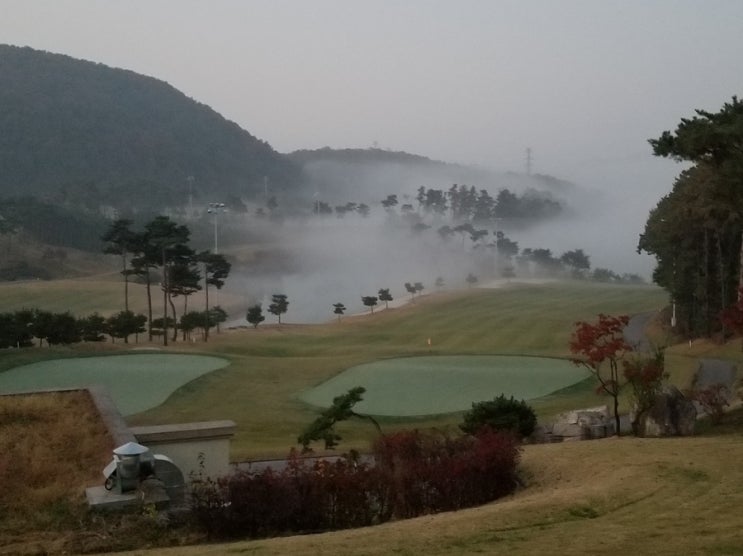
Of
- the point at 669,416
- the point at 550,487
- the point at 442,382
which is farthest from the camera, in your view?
the point at 442,382

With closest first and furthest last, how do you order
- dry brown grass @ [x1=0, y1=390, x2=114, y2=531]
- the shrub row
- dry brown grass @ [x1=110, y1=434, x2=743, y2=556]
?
1. dry brown grass @ [x1=110, y1=434, x2=743, y2=556]
2. the shrub row
3. dry brown grass @ [x1=0, y1=390, x2=114, y2=531]

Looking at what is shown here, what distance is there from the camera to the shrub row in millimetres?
8836

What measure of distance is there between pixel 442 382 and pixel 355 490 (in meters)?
15.6

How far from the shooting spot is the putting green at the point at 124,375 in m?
22.7

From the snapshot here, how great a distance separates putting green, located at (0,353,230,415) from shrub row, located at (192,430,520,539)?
1224 centimetres

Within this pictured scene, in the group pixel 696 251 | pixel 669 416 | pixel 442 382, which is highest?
pixel 696 251

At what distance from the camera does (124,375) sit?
85.2 ft

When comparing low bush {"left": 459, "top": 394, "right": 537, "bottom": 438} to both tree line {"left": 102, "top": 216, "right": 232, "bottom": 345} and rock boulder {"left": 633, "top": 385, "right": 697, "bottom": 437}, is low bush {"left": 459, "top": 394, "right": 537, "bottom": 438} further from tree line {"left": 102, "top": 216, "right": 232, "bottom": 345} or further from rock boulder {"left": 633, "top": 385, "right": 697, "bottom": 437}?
tree line {"left": 102, "top": 216, "right": 232, "bottom": 345}

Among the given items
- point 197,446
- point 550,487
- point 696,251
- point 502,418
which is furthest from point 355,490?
point 696,251

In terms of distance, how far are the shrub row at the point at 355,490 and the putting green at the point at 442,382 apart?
9618 millimetres

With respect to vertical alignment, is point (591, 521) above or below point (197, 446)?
below

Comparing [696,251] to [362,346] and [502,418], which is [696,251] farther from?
[502,418]

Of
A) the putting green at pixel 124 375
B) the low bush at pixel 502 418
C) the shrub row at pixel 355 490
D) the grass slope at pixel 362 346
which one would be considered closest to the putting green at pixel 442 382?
the grass slope at pixel 362 346

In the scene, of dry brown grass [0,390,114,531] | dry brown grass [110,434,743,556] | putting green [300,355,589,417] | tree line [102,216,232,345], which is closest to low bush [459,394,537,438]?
putting green [300,355,589,417]
